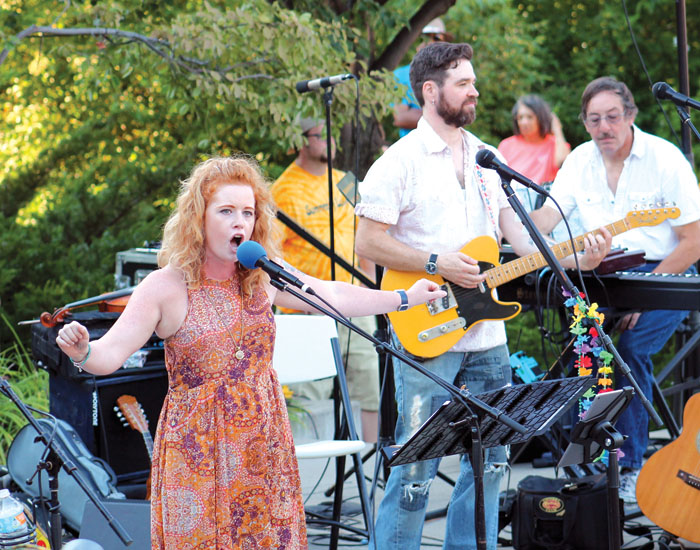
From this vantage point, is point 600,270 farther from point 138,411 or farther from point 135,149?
point 135,149

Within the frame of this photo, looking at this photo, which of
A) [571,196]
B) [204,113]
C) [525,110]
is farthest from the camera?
[525,110]

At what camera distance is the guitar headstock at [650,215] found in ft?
13.2

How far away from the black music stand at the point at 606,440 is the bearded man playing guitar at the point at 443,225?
0.73 metres

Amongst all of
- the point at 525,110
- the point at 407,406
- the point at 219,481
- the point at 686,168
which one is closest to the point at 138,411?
the point at 407,406

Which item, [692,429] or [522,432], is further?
[692,429]

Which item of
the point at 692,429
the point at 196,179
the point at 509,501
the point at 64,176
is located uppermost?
the point at 64,176

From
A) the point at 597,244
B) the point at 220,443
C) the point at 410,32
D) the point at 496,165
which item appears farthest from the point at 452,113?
the point at 410,32

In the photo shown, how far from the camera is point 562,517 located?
13.6 feet

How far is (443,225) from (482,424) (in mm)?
1171

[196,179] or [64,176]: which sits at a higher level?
[64,176]

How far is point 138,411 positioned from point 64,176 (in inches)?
140

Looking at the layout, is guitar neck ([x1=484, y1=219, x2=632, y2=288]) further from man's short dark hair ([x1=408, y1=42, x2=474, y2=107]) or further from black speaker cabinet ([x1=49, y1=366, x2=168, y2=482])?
black speaker cabinet ([x1=49, y1=366, x2=168, y2=482])

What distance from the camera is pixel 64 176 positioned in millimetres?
7664

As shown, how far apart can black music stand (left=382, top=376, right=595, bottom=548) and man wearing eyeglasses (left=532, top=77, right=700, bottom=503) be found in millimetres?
2180
